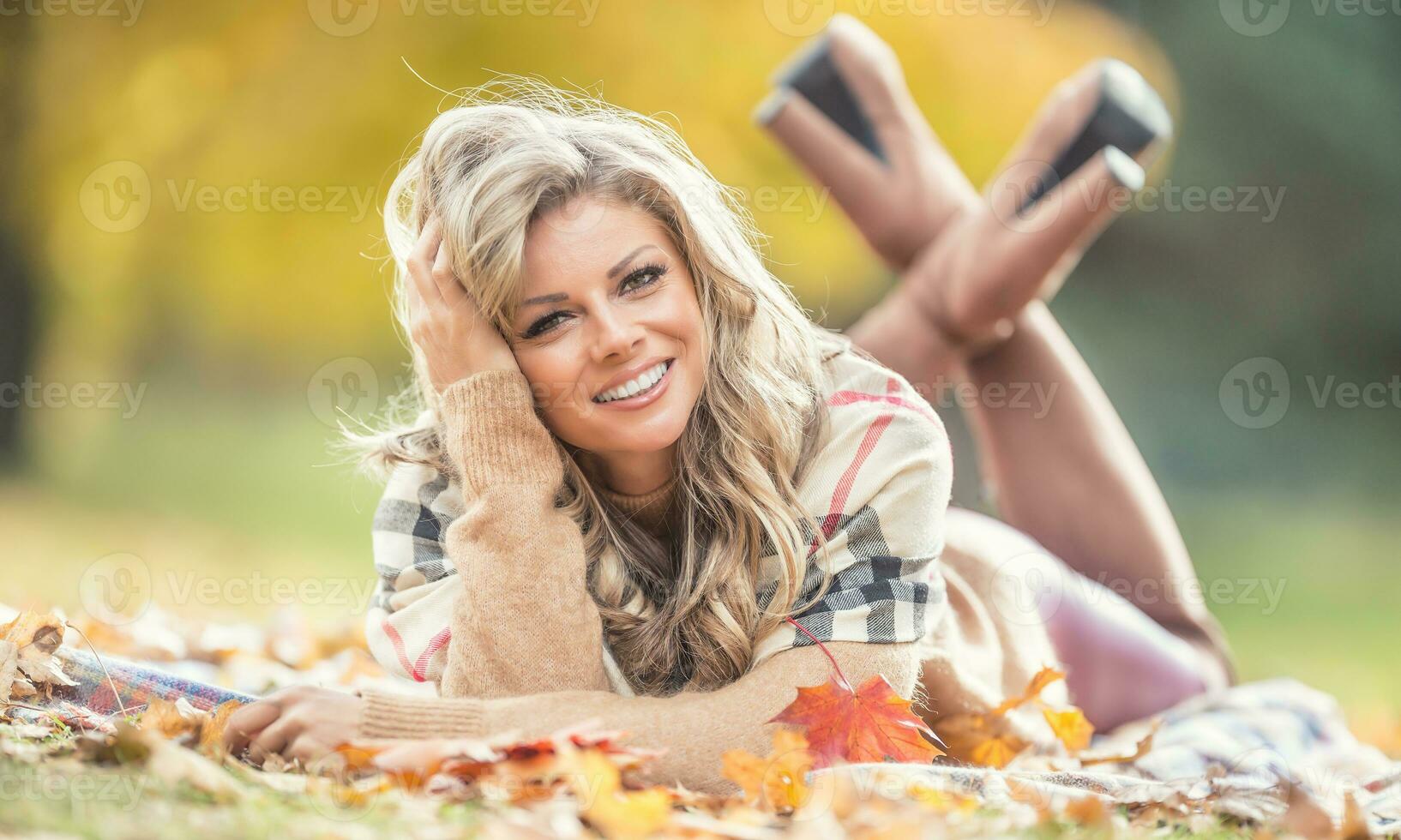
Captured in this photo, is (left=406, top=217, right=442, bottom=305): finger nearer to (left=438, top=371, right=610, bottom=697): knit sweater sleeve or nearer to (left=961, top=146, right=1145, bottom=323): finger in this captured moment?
(left=438, top=371, right=610, bottom=697): knit sweater sleeve

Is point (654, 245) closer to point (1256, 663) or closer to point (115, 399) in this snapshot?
point (1256, 663)

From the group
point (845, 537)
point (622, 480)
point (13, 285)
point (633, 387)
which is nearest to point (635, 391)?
point (633, 387)

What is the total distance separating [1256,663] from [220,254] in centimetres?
682

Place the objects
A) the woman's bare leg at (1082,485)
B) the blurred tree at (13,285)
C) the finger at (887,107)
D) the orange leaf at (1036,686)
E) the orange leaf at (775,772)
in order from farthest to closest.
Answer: the blurred tree at (13,285)
the finger at (887,107)
the woman's bare leg at (1082,485)
the orange leaf at (1036,686)
the orange leaf at (775,772)

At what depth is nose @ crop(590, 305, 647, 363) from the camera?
89.2 inches

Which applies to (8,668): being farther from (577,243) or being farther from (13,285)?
(13,285)

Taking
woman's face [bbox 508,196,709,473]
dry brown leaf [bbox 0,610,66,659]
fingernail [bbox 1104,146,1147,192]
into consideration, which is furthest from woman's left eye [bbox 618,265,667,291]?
fingernail [bbox 1104,146,1147,192]

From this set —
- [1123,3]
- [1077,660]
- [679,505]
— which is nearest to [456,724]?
[679,505]

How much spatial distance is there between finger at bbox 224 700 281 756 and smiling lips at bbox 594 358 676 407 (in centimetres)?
79

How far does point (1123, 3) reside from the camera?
961 cm

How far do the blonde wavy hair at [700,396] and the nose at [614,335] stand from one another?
0.17m

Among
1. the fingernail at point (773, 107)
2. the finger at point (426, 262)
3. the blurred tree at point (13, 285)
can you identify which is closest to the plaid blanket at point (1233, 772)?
the finger at point (426, 262)

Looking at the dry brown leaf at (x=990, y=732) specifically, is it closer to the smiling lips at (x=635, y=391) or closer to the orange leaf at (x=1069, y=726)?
the orange leaf at (x=1069, y=726)

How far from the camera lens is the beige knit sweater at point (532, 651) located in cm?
198
